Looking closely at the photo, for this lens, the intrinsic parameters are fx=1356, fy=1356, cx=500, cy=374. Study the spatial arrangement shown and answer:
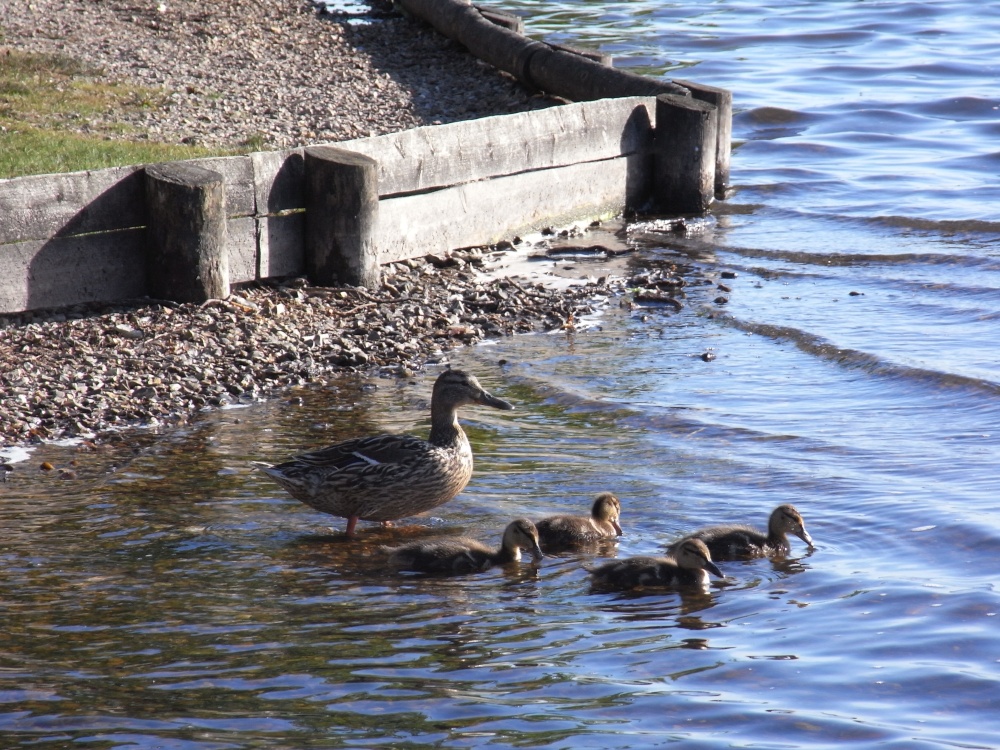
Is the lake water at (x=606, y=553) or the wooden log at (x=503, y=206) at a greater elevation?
the wooden log at (x=503, y=206)

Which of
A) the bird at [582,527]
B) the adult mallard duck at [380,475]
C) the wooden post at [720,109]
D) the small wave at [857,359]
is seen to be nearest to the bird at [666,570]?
the bird at [582,527]

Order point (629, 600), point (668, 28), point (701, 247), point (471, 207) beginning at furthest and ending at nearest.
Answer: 1. point (668, 28)
2. point (701, 247)
3. point (471, 207)
4. point (629, 600)

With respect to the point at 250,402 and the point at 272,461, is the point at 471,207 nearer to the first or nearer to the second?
the point at 250,402

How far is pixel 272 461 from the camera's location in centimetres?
888

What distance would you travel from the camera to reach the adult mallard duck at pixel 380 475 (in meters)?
7.95

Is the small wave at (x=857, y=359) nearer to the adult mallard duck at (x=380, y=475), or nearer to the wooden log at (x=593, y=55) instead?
the adult mallard duck at (x=380, y=475)

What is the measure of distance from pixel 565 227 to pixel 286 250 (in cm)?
438

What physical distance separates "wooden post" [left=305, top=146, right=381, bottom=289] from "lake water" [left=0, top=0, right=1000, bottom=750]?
142 cm

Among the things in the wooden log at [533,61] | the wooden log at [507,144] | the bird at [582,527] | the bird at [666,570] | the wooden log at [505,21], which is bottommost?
the bird at [666,570]

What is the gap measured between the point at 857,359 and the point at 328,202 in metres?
4.77

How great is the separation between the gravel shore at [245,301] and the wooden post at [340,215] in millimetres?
227

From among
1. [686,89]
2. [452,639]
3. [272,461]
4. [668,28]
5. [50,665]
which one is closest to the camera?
[50,665]

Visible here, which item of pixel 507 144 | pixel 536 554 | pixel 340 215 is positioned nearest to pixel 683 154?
pixel 507 144

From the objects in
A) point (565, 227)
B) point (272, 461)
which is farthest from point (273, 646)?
point (565, 227)
